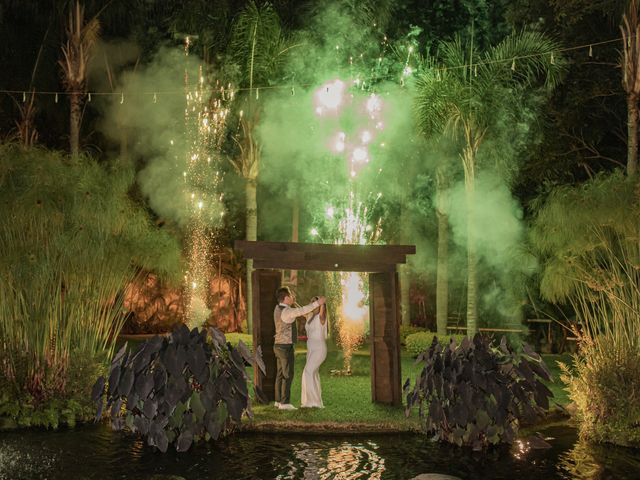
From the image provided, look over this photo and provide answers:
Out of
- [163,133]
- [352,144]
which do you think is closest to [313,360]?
[352,144]

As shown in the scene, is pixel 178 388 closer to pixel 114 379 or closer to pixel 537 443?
pixel 114 379

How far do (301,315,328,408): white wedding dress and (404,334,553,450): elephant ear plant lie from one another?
6.33ft

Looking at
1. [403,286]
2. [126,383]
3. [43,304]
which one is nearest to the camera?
[126,383]

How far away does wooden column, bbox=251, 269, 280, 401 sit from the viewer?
40.9 ft

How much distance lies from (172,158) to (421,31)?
8875 mm

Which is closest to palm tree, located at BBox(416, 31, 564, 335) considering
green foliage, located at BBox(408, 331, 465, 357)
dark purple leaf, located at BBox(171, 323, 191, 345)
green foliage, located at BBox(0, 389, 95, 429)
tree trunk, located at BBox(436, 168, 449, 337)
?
green foliage, located at BBox(408, 331, 465, 357)

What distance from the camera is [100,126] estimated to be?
29547 mm

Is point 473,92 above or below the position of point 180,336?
above

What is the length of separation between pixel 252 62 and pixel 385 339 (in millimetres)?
12101

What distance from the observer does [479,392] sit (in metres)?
9.78

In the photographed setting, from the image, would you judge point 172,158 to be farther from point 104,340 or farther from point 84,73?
point 104,340

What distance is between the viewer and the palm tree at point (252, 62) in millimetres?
22453

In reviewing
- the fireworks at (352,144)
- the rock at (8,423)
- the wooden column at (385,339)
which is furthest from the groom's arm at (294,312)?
the fireworks at (352,144)

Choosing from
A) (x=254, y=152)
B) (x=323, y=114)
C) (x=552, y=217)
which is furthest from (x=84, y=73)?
(x=552, y=217)
